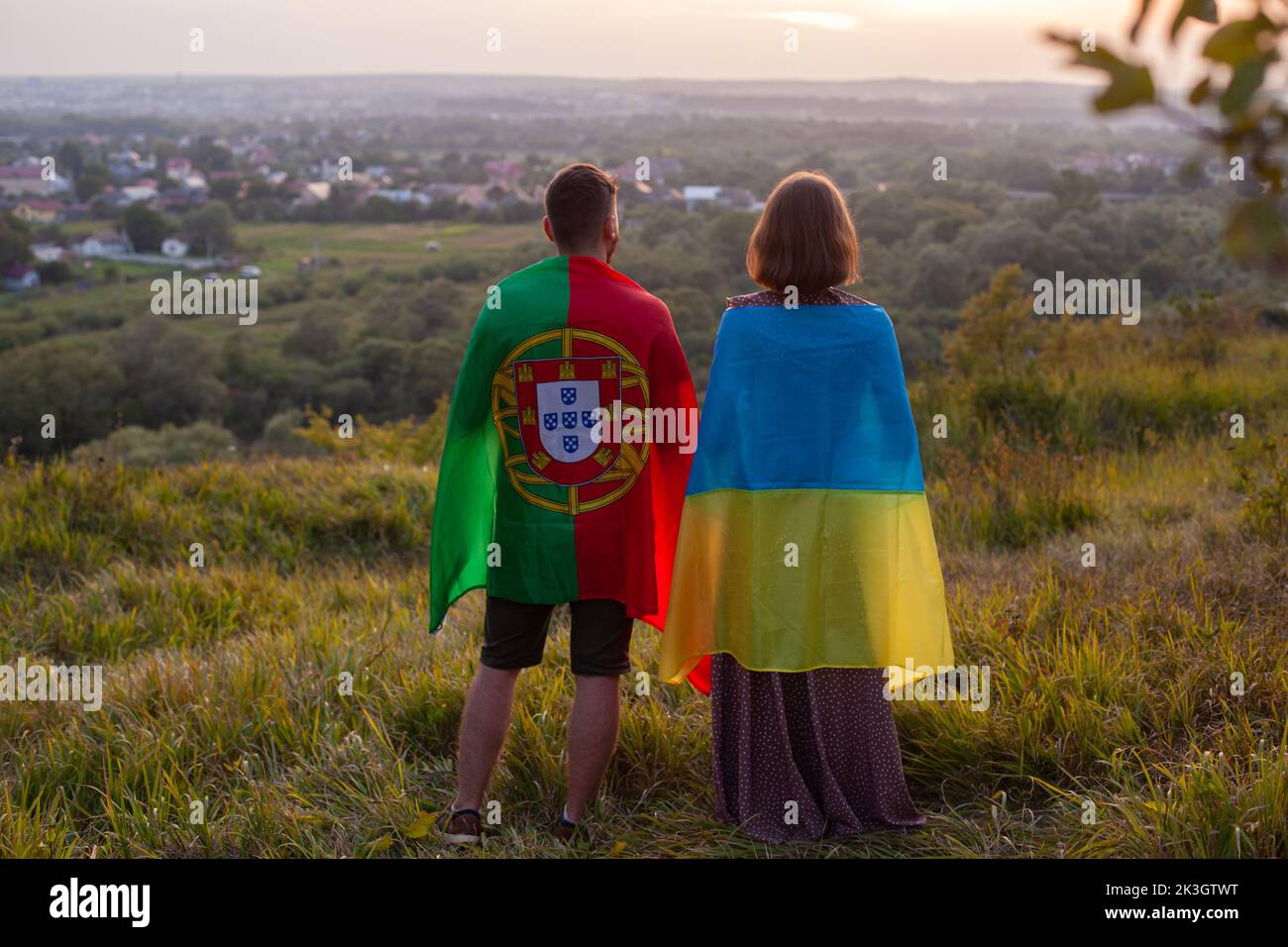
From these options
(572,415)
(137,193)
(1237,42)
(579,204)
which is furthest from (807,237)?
(137,193)

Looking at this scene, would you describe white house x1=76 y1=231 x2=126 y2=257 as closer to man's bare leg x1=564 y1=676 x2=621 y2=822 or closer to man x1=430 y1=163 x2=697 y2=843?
man x1=430 y1=163 x2=697 y2=843

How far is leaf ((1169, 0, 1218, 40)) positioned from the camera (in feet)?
2.58

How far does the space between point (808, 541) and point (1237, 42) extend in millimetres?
2079

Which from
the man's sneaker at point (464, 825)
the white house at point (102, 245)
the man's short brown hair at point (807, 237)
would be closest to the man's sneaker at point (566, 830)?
the man's sneaker at point (464, 825)

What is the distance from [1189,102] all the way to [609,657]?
2235 millimetres

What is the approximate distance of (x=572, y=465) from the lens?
2.82 meters

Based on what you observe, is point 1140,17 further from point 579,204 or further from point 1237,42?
point 579,204

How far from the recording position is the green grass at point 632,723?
9.32ft

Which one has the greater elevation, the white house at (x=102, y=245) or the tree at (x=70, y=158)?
the tree at (x=70, y=158)

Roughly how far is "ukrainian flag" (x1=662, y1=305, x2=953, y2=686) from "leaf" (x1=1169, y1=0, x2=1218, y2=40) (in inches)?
77.8

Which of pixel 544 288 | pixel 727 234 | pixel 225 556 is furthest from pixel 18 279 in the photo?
pixel 544 288

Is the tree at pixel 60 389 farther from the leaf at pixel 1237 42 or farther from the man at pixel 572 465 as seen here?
the leaf at pixel 1237 42

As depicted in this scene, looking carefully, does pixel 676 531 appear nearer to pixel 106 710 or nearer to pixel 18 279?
pixel 106 710

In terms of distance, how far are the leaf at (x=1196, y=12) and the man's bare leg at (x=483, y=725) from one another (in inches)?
92.7
